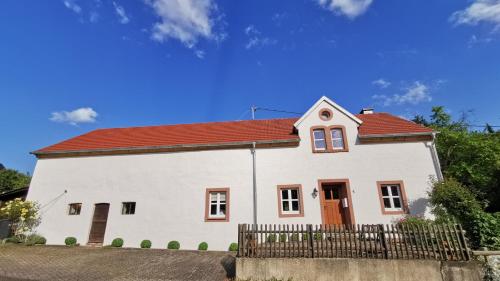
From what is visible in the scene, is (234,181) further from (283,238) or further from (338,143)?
(283,238)

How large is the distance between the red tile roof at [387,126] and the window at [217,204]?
369 inches

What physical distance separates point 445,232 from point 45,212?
22.1 meters

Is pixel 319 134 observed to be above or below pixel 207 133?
below

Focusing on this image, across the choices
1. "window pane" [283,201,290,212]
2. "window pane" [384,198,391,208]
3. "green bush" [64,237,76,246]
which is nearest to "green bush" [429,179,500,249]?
"window pane" [384,198,391,208]

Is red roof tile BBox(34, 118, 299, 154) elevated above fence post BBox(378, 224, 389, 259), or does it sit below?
above

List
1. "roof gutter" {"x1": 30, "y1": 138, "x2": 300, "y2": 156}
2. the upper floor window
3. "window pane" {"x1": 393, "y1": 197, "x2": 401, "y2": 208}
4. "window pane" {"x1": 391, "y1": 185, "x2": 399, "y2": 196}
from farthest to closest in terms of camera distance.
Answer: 1. "roof gutter" {"x1": 30, "y1": 138, "x2": 300, "y2": 156}
2. the upper floor window
3. "window pane" {"x1": 391, "y1": 185, "x2": 399, "y2": 196}
4. "window pane" {"x1": 393, "y1": 197, "x2": 401, "y2": 208}

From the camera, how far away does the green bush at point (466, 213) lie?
9578mm

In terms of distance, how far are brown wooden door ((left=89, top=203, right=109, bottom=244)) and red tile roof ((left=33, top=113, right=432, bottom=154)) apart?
4.05m

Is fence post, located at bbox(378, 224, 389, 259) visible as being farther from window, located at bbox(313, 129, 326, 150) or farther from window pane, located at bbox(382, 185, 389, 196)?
window, located at bbox(313, 129, 326, 150)

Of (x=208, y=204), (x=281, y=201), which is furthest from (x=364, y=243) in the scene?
(x=208, y=204)

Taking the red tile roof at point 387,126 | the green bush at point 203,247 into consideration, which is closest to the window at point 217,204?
the green bush at point 203,247

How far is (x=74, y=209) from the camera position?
55.7ft

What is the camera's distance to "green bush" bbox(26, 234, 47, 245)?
1583cm

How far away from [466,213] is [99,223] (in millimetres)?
20159
